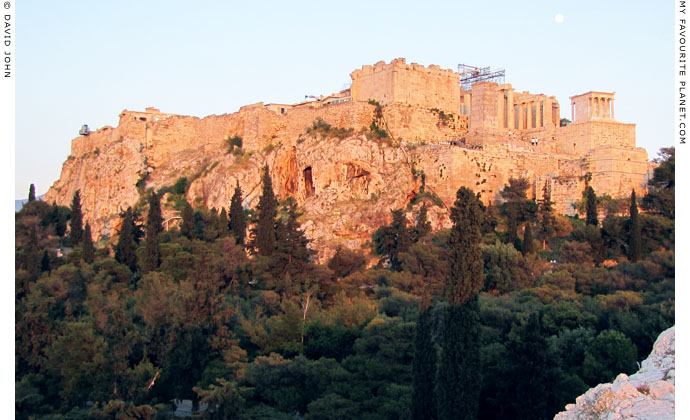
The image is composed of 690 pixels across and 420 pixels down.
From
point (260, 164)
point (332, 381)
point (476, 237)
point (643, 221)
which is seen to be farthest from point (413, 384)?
point (260, 164)

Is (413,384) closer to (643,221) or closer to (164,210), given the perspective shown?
(643,221)

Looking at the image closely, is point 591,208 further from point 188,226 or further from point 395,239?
point 188,226

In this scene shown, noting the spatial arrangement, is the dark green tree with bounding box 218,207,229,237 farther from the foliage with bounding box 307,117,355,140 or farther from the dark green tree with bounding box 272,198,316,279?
the foliage with bounding box 307,117,355,140

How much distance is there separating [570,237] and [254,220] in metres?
14.3

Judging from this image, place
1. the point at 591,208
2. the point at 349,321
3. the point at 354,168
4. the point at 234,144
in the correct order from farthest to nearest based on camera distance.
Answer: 1. the point at 234,144
2. the point at 354,168
3. the point at 591,208
4. the point at 349,321

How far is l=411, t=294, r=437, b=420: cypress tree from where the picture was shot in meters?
20.2

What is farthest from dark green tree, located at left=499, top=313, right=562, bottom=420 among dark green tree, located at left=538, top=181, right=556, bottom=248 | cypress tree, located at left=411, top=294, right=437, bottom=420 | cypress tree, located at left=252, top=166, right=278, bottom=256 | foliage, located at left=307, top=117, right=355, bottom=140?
foliage, located at left=307, top=117, right=355, bottom=140

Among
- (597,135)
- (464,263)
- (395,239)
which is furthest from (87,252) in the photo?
(597,135)

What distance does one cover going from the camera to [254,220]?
37594 mm

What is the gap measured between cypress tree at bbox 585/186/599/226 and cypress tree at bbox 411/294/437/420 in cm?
1692

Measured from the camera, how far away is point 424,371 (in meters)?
20.7

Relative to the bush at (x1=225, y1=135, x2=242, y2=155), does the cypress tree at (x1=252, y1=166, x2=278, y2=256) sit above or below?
below

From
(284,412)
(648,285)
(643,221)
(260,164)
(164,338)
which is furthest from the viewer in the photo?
(260,164)

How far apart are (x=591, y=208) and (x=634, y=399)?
29.1 metres
